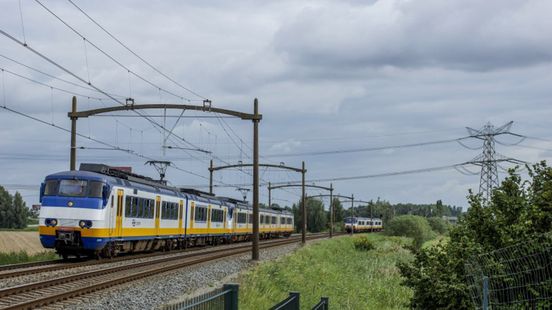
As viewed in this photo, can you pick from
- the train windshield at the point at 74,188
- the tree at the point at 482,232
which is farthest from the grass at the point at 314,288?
the train windshield at the point at 74,188

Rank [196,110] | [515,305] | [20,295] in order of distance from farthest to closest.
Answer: [196,110]
[20,295]
[515,305]

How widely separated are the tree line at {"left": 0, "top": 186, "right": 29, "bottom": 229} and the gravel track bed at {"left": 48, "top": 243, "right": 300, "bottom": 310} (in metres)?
118

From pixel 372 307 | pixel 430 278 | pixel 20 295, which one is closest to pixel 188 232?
pixel 372 307

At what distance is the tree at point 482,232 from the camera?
35.6ft

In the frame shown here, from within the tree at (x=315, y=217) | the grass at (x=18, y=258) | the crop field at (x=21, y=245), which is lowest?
the grass at (x=18, y=258)

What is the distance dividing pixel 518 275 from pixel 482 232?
1410 millimetres

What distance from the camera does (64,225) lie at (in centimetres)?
2438

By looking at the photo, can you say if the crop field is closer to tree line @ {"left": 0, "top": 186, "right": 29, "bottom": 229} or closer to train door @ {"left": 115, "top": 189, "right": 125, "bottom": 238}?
train door @ {"left": 115, "top": 189, "right": 125, "bottom": 238}

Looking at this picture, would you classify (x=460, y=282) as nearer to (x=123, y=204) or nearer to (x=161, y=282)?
(x=161, y=282)

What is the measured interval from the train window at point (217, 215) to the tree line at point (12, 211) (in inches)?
3765

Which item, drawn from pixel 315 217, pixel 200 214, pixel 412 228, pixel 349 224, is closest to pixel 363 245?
pixel 200 214

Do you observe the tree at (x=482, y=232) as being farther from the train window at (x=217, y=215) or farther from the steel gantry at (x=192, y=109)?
the train window at (x=217, y=215)

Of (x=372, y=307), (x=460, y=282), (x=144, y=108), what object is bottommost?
(x=372, y=307)

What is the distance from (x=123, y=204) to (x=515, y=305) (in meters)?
19.3
